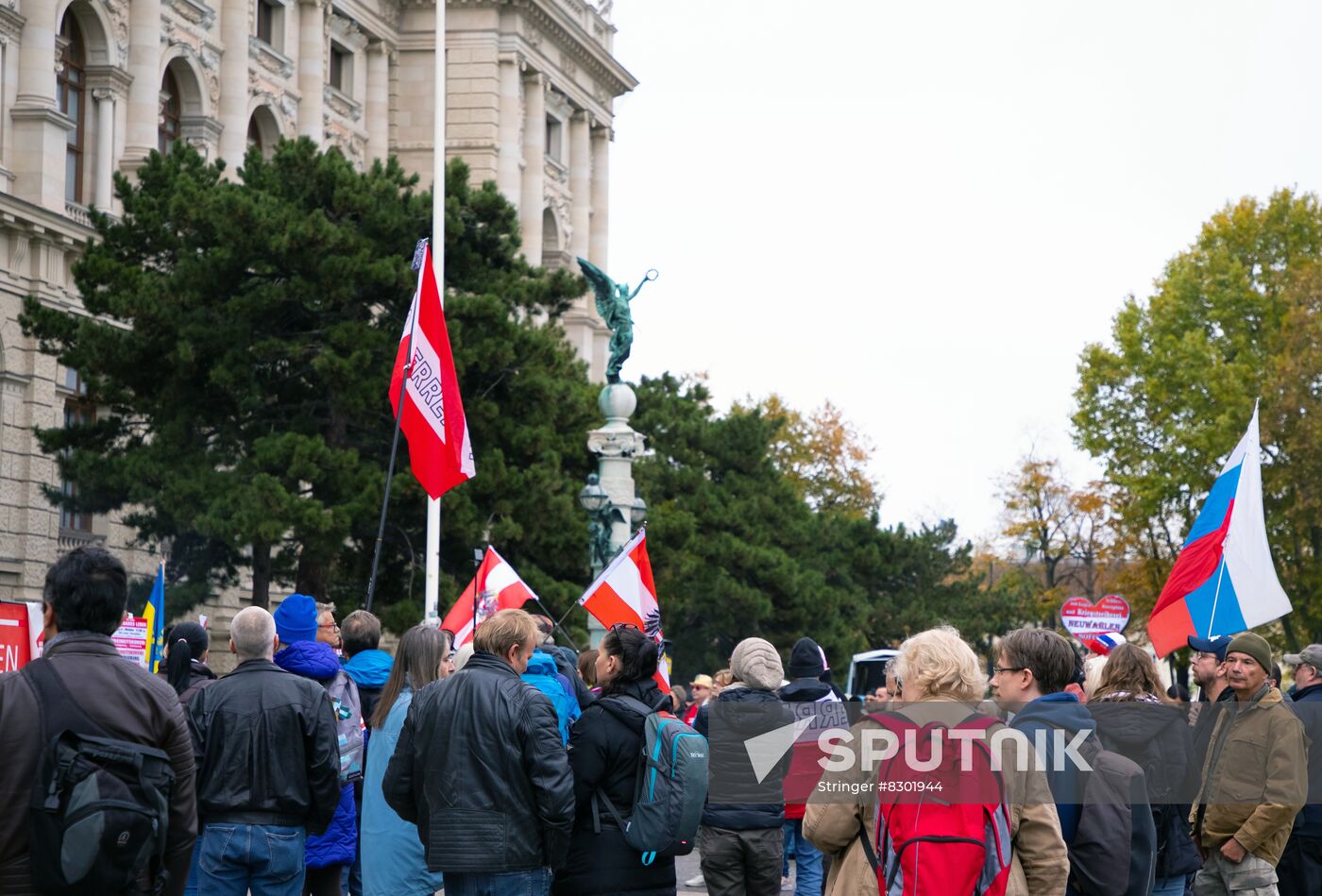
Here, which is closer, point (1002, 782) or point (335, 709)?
point (1002, 782)

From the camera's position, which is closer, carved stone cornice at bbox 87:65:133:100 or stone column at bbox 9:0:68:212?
stone column at bbox 9:0:68:212

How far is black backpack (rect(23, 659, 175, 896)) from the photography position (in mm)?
5352

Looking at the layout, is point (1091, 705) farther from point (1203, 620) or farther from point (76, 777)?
point (1203, 620)

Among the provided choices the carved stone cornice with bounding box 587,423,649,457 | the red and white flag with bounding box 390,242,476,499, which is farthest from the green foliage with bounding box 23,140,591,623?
the red and white flag with bounding box 390,242,476,499

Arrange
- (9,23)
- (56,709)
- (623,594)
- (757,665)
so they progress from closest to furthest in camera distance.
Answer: (56,709)
(757,665)
(623,594)
(9,23)

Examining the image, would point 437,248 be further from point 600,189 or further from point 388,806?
point 600,189

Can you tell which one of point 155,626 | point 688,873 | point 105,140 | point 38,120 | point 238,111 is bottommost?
point 688,873

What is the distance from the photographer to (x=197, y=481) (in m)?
26.3

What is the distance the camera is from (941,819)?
5750 millimetres

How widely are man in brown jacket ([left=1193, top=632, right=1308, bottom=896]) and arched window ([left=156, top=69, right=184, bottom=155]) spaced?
37274 millimetres

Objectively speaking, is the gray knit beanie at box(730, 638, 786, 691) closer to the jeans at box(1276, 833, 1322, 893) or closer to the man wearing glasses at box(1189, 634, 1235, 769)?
the man wearing glasses at box(1189, 634, 1235, 769)

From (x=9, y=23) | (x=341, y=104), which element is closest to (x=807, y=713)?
(x=9, y=23)

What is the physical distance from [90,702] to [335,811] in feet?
11.4

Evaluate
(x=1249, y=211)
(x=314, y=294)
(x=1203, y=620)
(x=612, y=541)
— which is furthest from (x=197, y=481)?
(x=1249, y=211)
